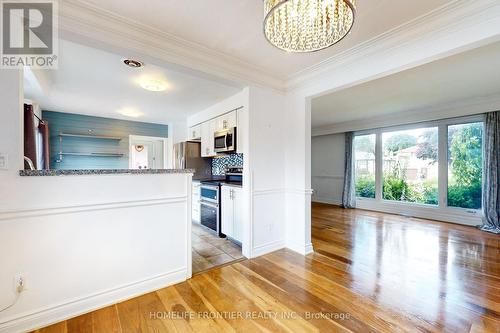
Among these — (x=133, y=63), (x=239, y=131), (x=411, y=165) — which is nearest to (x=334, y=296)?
(x=239, y=131)

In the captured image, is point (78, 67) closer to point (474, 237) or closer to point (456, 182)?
point (474, 237)

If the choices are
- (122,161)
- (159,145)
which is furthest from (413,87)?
(122,161)

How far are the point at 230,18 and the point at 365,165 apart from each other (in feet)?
19.1

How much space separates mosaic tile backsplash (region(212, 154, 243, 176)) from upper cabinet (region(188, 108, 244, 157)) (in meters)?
0.35

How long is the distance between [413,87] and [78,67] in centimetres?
491

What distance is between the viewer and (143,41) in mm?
2057

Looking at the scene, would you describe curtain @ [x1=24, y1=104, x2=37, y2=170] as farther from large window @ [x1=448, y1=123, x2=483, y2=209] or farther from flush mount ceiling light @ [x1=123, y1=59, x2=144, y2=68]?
large window @ [x1=448, y1=123, x2=483, y2=209]

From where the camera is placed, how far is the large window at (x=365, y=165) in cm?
622

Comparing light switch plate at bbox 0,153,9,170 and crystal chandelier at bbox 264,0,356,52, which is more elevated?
crystal chandelier at bbox 264,0,356,52

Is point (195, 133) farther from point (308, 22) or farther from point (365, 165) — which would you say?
point (365, 165)

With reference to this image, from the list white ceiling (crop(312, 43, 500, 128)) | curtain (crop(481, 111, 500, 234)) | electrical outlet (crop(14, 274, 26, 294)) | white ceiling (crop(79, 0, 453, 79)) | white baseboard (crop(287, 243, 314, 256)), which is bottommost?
white baseboard (crop(287, 243, 314, 256))

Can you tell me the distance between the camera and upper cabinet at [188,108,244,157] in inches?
144

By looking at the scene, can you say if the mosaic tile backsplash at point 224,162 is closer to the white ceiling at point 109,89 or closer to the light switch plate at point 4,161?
the white ceiling at point 109,89

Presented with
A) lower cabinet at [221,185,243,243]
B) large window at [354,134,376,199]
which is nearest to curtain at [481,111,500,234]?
large window at [354,134,376,199]
